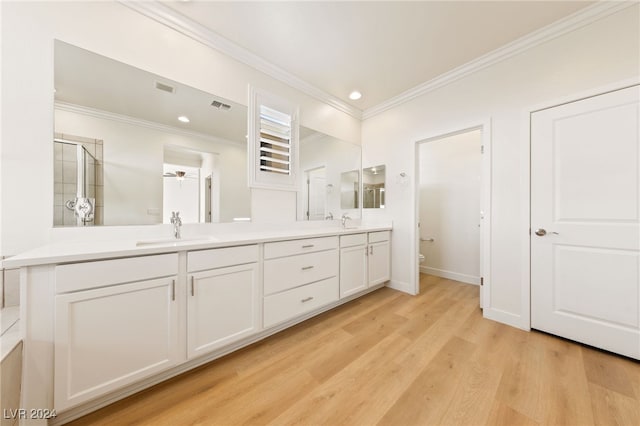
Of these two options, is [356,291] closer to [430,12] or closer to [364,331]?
[364,331]

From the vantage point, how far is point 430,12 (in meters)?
1.73

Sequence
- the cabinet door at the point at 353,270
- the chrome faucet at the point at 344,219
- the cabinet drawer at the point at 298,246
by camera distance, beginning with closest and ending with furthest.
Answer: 1. the cabinet drawer at the point at 298,246
2. the cabinet door at the point at 353,270
3. the chrome faucet at the point at 344,219

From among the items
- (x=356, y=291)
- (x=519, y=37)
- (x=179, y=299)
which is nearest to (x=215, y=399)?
(x=179, y=299)

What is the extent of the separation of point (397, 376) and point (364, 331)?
0.55m

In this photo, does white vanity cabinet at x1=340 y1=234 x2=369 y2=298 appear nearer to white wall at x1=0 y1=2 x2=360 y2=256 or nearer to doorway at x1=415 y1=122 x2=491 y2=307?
doorway at x1=415 y1=122 x2=491 y2=307

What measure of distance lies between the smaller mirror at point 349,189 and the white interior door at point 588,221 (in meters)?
1.90

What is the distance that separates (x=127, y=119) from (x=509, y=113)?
329 centimetres

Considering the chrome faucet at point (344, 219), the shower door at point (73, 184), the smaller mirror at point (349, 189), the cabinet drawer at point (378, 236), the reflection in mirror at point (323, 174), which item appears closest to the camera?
the shower door at point (73, 184)

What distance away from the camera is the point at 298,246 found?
1985 mm

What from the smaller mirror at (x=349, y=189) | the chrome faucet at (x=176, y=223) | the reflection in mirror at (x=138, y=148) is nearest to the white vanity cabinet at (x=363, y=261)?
the smaller mirror at (x=349, y=189)

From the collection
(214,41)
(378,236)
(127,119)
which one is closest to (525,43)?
(378,236)

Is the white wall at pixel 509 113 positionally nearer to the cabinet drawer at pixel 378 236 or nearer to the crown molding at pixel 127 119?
the cabinet drawer at pixel 378 236

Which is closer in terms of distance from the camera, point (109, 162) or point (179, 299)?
point (179, 299)

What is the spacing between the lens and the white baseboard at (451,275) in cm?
331
